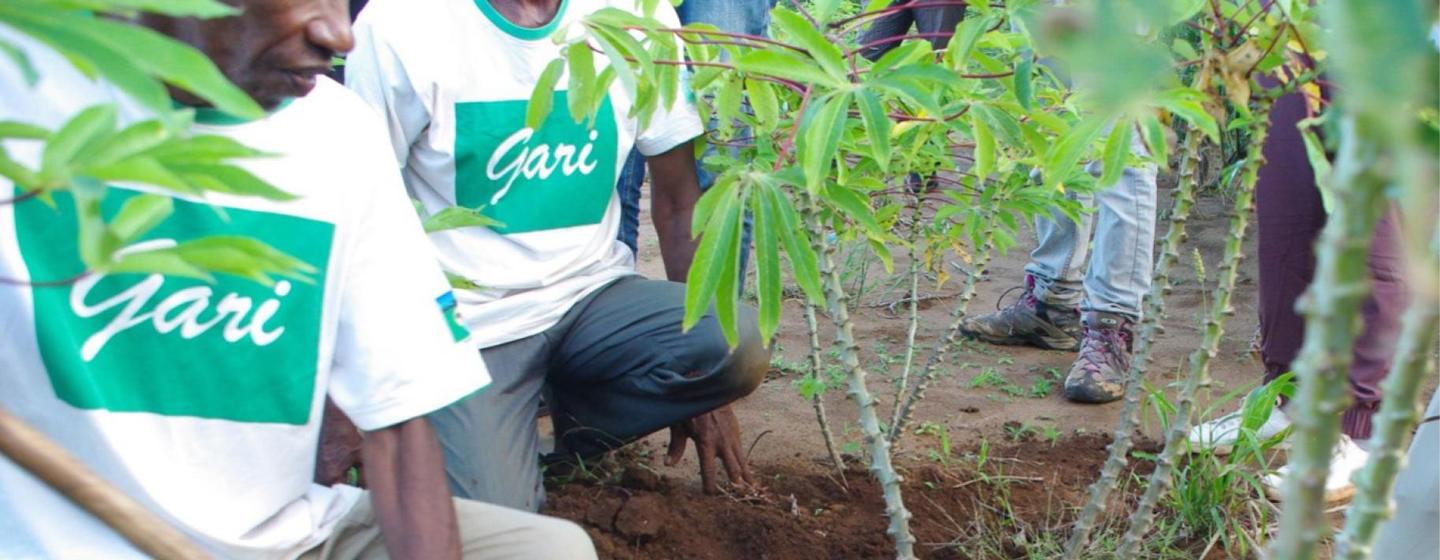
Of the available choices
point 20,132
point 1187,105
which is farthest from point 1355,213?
point 1187,105

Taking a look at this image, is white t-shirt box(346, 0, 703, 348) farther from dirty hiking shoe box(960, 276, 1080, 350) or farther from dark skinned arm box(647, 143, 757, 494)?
dirty hiking shoe box(960, 276, 1080, 350)

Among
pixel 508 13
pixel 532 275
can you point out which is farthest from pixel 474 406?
pixel 508 13

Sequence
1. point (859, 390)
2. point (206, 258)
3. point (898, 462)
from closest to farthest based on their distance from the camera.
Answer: point (206, 258), point (859, 390), point (898, 462)

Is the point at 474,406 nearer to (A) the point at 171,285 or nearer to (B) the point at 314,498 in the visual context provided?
(B) the point at 314,498

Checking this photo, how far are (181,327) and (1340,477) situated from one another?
1940 millimetres

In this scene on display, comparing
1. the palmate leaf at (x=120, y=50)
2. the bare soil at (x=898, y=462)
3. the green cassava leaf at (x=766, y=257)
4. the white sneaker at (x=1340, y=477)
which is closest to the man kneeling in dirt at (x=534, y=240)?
the bare soil at (x=898, y=462)

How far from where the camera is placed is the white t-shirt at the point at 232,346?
4.41 ft

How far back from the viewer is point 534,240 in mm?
2395

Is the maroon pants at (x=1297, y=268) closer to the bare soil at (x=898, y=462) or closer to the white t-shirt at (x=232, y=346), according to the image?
the bare soil at (x=898, y=462)

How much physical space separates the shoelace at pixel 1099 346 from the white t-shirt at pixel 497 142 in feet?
4.14

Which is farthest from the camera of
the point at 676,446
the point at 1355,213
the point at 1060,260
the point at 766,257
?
the point at 1060,260

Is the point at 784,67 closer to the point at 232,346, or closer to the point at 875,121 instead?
the point at 875,121

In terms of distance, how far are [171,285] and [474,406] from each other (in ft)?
3.02

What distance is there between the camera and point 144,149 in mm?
717
